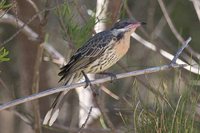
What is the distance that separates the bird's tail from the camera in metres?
4.71

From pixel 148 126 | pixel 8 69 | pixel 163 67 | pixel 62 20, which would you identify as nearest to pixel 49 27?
pixel 8 69

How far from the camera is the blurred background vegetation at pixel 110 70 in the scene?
3.45m

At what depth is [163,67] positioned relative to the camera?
395 cm

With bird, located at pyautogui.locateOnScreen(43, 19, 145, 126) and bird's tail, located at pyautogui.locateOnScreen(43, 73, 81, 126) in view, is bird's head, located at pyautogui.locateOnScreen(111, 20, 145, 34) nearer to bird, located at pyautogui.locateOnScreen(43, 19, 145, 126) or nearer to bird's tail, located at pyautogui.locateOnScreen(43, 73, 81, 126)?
bird, located at pyautogui.locateOnScreen(43, 19, 145, 126)

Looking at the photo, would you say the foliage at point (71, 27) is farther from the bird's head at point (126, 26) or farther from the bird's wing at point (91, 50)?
the bird's head at point (126, 26)

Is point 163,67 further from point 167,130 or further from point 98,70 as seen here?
point 98,70

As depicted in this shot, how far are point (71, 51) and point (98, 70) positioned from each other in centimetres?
34

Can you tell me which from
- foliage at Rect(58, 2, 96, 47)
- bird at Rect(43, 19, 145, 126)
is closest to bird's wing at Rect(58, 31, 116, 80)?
bird at Rect(43, 19, 145, 126)

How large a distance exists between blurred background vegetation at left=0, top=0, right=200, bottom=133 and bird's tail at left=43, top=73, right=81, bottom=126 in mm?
Result: 109

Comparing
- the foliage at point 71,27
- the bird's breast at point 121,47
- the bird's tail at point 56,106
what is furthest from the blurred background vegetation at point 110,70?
the bird's breast at point 121,47

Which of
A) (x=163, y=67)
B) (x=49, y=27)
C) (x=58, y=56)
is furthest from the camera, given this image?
(x=49, y=27)

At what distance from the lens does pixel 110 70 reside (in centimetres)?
606

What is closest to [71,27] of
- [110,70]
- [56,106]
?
[56,106]

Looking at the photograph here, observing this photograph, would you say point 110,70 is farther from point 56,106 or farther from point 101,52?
point 56,106
